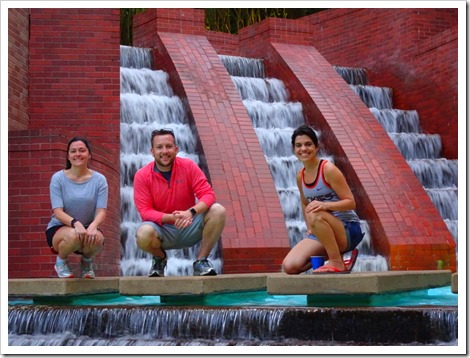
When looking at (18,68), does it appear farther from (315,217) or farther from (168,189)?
(315,217)

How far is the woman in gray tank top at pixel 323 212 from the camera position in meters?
6.26

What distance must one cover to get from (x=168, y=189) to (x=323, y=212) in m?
1.25

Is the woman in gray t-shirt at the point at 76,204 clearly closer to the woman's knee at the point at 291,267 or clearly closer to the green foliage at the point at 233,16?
the woman's knee at the point at 291,267

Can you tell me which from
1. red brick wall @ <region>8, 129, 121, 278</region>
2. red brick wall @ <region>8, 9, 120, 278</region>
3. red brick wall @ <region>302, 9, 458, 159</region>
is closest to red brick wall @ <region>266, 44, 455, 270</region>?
red brick wall @ <region>302, 9, 458, 159</region>

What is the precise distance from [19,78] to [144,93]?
367 centimetres

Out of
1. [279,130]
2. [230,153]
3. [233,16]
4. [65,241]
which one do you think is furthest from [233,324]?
[233,16]

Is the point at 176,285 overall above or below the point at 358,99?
below

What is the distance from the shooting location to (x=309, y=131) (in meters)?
6.35

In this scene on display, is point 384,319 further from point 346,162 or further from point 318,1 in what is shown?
point 346,162

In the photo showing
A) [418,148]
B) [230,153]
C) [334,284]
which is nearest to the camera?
[334,284]

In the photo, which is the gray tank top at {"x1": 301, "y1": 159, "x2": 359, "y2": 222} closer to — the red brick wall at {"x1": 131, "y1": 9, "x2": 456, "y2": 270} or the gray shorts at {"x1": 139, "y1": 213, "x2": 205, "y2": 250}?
the gray shorts at {"x1": 139, "y1": 213, "x2": 205, "y2": 250}

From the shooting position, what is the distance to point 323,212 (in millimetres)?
6242

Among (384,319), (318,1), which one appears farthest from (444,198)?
(384,319)

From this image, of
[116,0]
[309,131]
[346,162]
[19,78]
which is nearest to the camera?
[309,131]
